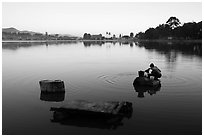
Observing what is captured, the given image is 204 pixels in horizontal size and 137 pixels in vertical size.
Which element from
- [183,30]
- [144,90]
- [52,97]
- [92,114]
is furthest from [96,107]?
[183,30]

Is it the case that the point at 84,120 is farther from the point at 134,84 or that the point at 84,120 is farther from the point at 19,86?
the point at 19,86

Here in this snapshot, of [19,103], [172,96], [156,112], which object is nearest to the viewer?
[156,112]

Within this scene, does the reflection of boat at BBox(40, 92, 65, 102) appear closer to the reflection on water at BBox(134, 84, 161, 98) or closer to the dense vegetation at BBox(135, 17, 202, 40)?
the reflection on water at BBox(134, 84, 161, 98)

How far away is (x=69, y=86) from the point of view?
72.6 feet

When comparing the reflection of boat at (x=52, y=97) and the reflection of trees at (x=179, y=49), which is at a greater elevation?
the reflection of trees at (x=179, y=49)

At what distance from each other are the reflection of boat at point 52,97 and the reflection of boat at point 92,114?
3.88 m

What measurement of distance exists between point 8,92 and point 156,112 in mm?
11744

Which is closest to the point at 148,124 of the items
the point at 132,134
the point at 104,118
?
the point at 132,134

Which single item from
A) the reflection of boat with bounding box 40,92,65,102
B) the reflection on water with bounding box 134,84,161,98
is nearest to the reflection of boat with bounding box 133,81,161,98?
the reflection on water with bounding box 134,84,161,98

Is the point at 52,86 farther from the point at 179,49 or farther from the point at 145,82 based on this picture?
the point at 179,49

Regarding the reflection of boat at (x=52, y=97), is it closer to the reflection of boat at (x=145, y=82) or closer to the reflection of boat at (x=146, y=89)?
the reflection of boat at (x=146, y=89)

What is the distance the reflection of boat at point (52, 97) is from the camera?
58.2ft

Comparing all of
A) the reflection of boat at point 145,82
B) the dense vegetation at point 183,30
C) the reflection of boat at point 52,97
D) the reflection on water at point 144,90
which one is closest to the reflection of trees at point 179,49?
the reflection of boat at point 145,82

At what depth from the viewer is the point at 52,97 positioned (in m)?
18.3
